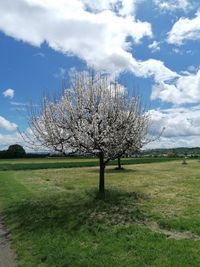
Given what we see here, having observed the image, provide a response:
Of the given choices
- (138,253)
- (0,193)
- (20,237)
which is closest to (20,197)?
(0,193)

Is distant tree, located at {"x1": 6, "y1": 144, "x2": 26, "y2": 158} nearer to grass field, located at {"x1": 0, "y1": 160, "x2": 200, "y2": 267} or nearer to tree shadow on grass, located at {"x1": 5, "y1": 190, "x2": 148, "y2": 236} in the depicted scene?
tree shadow on grass, located at {"x1": 5, "y1": 190, "x2": 148, "y2": 236}

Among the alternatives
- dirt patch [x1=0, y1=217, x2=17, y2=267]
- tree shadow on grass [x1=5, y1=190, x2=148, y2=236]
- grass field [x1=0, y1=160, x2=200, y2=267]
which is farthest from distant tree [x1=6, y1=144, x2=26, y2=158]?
dirt patch [x1=0, y1=217, x2=17, y2=267]

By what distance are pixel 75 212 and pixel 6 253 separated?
21.0 feet

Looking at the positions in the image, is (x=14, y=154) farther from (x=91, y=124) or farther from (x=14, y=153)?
(x=91, y=124)

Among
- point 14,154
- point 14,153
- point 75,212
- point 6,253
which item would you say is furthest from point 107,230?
point 14,153

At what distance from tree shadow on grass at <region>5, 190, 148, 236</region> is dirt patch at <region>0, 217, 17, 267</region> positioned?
38.1 inches

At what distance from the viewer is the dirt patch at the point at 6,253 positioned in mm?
11766

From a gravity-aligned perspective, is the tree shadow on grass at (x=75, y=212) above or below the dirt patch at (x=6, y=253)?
above

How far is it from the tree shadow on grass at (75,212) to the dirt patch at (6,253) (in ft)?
3.17

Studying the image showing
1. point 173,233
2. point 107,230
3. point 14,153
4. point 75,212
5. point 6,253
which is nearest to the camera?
point 6,253

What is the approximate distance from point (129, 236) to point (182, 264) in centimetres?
343

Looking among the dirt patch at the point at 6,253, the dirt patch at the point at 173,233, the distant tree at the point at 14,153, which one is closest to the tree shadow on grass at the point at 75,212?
the dirt patch at the point at 6,253

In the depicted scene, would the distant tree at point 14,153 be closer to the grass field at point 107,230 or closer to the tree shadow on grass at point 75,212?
the tree shadow on grass at point 75,212

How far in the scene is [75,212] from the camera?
1914 cm
